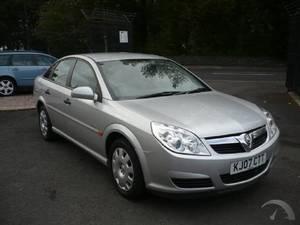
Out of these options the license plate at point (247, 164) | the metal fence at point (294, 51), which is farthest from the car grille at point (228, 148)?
the metal fence at point (294, 51)

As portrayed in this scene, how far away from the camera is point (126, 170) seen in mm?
3924

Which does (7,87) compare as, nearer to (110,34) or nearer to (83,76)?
(110,34)

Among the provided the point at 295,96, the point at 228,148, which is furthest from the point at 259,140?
the point at 295,96

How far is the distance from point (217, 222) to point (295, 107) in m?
5.94

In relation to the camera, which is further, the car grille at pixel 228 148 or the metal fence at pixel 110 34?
the metal fence at pixel 110 34

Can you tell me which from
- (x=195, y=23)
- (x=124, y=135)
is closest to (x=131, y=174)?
(x=124, y=135)

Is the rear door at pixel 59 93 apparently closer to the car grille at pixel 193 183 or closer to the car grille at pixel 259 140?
the car grille at pixel 193 183

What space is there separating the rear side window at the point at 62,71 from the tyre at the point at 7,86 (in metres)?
6.22

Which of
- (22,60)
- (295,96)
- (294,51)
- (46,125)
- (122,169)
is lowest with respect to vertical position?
(295,96)

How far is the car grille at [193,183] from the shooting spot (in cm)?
347

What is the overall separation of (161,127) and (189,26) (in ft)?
77.2

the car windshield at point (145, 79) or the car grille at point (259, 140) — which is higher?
the car windshield at point (145, 79)

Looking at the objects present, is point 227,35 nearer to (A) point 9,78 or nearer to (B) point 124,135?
(A) point 9,78

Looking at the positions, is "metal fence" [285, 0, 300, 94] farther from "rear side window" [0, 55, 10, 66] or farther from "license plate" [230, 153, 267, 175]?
"rear side window" [0, 55, 10, 66]
